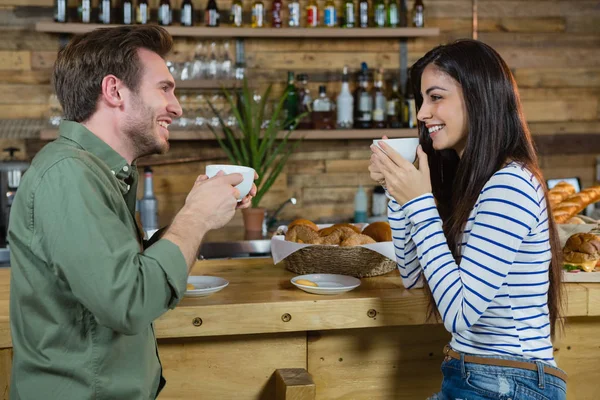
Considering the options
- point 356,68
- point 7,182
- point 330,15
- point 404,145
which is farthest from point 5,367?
point 356,68

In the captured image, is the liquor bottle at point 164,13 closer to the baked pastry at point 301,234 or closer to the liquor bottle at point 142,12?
the liquor bottle at point 142,12

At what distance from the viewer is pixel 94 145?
138 centimetres

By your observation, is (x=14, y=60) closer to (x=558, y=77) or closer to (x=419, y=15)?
(x=419, y=15)

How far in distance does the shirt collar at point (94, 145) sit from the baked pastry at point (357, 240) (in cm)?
78

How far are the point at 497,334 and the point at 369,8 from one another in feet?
9.10

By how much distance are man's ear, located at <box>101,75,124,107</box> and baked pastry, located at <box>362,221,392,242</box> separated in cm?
95

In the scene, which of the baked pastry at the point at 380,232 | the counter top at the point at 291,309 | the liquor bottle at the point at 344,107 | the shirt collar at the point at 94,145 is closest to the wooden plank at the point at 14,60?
the liquor bottle at the point at 344,107

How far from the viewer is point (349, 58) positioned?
413 centimetres

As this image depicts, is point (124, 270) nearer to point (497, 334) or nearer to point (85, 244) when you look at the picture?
point (85, 244)

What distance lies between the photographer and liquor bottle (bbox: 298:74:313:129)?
156 inches

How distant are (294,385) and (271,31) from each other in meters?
2.48

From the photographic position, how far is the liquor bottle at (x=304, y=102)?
3.96 m

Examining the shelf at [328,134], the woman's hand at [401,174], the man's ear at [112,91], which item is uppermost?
the man's ear at [112,91]

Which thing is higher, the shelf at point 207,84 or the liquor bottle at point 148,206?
the shelf at point 207,84
